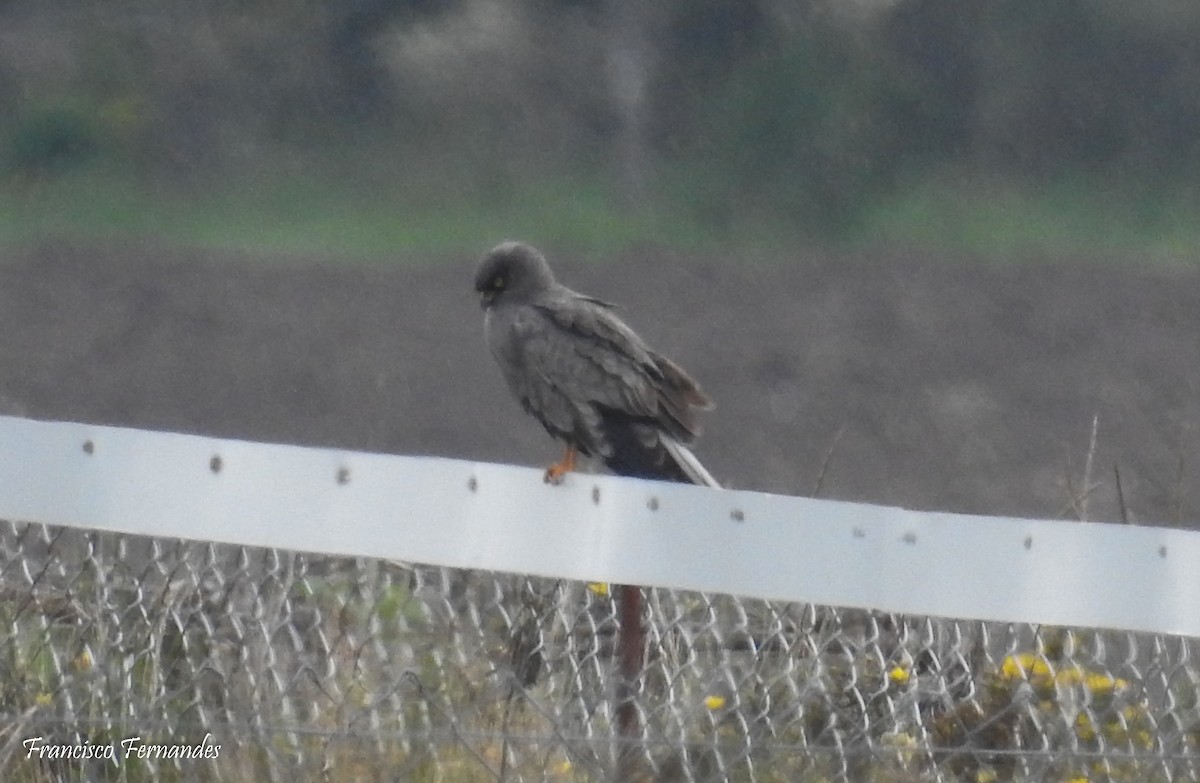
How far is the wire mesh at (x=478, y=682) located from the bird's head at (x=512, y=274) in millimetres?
1175

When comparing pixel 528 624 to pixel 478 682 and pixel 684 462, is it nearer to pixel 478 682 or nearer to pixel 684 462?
pixel 478 682

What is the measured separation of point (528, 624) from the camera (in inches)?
122

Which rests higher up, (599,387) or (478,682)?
(599,387)

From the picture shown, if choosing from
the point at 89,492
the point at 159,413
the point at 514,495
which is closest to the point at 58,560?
the point at 89,492

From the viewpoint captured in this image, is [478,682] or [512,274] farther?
[512,274]

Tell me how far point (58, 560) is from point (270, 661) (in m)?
0.51

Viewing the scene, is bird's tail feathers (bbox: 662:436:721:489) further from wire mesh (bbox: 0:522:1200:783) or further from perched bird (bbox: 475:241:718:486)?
wire mesh (bbox: 0:522:1200:783)

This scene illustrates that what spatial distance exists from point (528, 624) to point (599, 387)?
3.72 feet

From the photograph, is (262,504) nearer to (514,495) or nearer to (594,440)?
(514,495)

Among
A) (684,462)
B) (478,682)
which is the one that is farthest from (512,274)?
(478,682)

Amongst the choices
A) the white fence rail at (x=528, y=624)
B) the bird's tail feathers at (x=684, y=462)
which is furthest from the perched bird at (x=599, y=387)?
the white fence rail at (x=528, y=624)

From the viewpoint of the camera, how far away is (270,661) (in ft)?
9.42

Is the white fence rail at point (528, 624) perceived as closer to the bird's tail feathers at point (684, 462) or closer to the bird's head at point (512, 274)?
the bird's tail feathers at point (684, 462)

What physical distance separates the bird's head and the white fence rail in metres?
1.05
